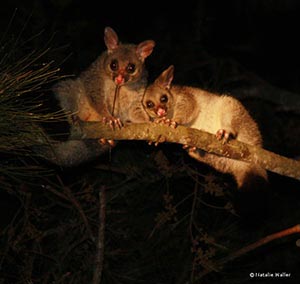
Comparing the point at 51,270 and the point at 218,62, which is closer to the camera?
the point at 51,270

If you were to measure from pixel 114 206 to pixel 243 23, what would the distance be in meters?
3.01

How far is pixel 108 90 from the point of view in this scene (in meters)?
Result: 4.43

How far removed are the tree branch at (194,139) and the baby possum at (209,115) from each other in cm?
60

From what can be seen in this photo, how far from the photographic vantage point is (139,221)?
477 centimetres

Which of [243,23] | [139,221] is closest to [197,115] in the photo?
[139,221]

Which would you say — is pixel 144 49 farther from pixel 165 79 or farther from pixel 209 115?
pixel 209 115

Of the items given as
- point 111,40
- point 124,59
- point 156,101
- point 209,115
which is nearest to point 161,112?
point 156,101

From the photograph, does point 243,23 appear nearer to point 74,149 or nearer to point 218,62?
point 218,62

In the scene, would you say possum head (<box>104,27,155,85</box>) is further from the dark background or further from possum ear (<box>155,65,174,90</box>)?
the dark background

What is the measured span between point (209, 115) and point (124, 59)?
0.99 meters

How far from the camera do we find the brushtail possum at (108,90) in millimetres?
4102

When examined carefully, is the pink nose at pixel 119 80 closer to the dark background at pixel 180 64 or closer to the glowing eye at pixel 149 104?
the glowing eye at pixel 149 104

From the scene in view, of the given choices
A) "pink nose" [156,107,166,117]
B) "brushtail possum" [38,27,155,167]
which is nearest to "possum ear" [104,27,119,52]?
"brushtail possum" [38,27,155,167]

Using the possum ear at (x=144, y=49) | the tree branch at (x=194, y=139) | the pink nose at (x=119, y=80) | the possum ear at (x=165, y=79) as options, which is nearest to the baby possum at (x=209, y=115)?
the possum ear at (x=165, y=79)
